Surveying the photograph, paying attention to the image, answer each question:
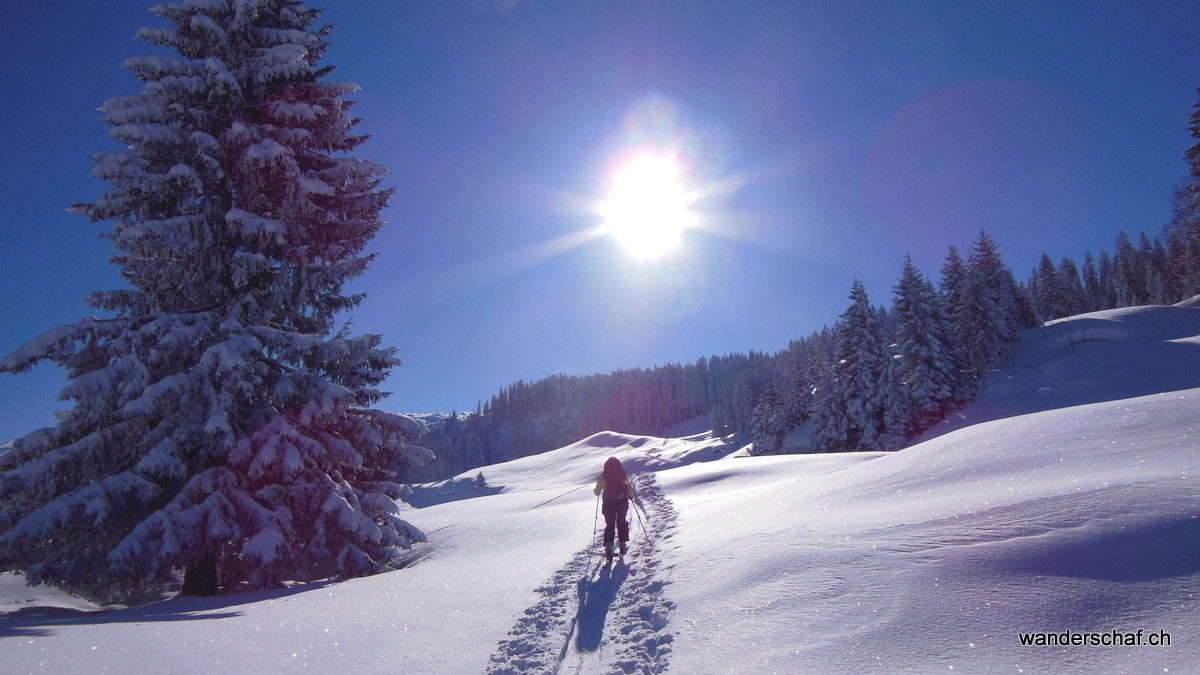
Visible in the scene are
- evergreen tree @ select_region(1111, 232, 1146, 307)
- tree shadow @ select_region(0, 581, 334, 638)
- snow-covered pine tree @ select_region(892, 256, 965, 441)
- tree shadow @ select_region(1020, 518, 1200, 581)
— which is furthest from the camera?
evergreen tree @ select_region(1111, 232, 1146, 307)

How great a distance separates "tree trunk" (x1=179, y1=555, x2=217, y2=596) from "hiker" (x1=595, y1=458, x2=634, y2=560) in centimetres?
655

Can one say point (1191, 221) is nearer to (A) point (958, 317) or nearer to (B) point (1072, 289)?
(A) point (958, 317)

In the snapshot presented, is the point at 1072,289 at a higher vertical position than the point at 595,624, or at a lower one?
higher

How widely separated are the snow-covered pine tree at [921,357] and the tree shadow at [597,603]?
101 feet

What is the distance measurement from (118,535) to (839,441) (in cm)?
3492

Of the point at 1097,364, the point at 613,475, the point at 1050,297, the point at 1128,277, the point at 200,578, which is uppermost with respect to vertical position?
the point at 1128,277

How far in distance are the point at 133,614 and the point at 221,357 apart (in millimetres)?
3738

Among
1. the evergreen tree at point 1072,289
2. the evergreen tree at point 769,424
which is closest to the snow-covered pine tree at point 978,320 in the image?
the evergreen tree at point 769,424

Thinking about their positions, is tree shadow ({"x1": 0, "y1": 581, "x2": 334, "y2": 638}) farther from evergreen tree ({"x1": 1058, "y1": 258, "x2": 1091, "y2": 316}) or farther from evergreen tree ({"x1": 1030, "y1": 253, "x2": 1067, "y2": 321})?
evergreen tree ({"x1": 1058, "y1": 258, "x2": 1091, "y2": 316})

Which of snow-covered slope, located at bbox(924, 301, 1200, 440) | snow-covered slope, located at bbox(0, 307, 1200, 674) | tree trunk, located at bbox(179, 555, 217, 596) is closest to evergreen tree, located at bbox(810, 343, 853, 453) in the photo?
snow-covered slope, located at bbox(924, 301, 1200, 440)

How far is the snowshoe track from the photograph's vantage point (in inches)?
165

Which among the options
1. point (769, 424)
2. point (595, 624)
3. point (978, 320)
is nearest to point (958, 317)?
point (978, 320)

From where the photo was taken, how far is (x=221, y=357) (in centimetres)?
852

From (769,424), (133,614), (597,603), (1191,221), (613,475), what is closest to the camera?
(597,603)
